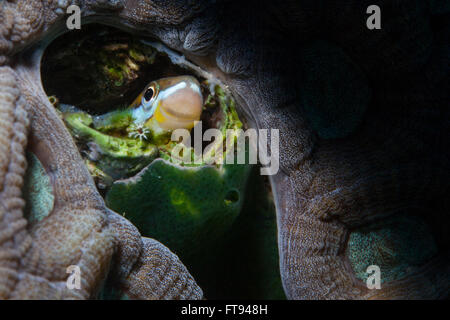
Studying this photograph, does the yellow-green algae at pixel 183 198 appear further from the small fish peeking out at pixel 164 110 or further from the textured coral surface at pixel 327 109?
the textured coral surface at pixel 327 109

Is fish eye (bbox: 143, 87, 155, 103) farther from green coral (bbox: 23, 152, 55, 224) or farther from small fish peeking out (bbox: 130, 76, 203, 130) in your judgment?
green coral (bbox: 23, 152, 55, 224)

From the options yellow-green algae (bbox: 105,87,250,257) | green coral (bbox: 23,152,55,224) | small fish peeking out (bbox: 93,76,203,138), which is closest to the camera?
green coral (bbox: 23,152,55,224)

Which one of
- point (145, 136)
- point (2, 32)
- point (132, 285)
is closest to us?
point (2, 32)

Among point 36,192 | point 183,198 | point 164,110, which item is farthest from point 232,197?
point 36,192

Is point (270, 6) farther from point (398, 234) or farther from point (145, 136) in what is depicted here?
point (398, 234)

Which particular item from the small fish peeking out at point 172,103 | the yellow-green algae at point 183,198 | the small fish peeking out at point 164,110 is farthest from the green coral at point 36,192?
the small fish peeking out at point 172,103

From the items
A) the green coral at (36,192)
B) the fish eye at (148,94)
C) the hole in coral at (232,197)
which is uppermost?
the fish eye at (148,94)

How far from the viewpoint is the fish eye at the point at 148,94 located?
2.05m

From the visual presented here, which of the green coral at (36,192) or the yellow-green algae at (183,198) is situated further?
the yellow-green algae at (183,198)

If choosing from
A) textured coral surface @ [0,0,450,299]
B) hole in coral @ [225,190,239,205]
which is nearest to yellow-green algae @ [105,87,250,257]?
hole in coral @ [225,190,239,205]

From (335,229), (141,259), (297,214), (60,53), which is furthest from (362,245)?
(60,53)

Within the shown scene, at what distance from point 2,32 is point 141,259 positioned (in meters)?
1.16

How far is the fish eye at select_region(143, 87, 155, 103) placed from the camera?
2.05 m
